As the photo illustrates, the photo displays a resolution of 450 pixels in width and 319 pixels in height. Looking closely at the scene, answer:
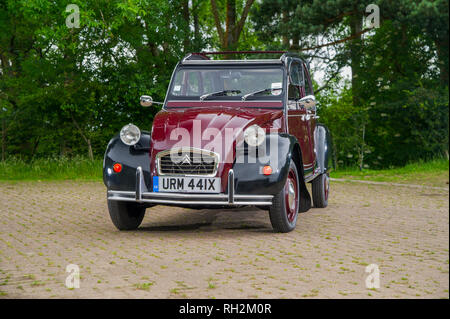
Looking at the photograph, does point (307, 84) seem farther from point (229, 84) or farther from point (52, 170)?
point (52, 170)

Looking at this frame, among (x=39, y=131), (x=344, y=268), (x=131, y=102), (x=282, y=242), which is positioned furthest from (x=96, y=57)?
(x=344, y=268)

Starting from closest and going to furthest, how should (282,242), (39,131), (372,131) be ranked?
(282,242)
(39,131)
(372,131)

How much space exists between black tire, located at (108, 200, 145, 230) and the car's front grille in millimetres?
960

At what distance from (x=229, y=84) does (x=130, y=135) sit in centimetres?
180

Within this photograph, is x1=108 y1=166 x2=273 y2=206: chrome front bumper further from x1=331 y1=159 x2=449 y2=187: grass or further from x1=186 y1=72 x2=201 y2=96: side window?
x1=331 y1=159 x2=449 y2=187: grass

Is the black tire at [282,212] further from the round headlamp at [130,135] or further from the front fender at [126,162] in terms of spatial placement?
the round headlamp at [130,135]

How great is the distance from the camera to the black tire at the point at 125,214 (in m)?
8.52

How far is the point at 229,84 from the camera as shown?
9.46 meters

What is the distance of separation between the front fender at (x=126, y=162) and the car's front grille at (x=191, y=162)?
0.32 m

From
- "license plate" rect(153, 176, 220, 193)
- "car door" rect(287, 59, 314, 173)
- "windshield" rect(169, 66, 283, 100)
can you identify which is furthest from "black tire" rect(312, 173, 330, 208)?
"license plate" rect(153, 176, 220, 193)

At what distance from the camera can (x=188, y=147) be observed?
25.8 ft

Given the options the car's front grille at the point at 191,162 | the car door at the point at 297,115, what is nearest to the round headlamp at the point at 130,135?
the car's front grille at the point at 191,162

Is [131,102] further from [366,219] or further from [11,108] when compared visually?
[366,219]
